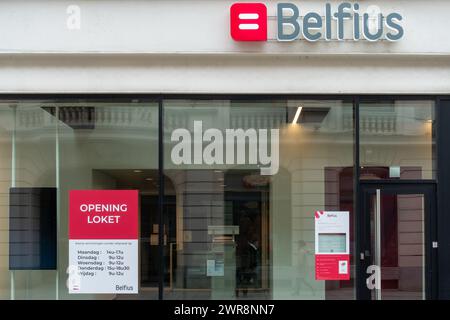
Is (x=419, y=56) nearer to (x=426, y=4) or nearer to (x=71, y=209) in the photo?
(x=426, y=4)

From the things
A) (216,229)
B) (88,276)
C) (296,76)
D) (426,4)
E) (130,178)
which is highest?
(426,4)

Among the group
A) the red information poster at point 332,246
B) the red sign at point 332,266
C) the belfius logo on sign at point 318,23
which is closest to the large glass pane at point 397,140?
the red information poster at point 332,246

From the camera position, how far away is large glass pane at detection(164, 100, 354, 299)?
11.7m

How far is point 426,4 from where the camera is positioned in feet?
37.4

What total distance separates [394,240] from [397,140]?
5.16 ft

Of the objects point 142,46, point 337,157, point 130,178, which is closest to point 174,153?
point 130,178

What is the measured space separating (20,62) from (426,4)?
629 centimetres

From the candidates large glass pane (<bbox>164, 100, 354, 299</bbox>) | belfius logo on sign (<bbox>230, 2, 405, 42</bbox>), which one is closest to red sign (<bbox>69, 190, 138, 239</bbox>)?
large glass pane (<bbox>164, 100, 354, 299</bbox>)

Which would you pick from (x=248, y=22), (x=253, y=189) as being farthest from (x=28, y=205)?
(x=248, y=22)

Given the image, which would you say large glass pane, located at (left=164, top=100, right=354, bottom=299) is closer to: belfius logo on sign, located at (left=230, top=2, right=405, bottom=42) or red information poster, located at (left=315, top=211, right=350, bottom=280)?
red information poster, located at (left=315, top=211, right=350, bottom=280)

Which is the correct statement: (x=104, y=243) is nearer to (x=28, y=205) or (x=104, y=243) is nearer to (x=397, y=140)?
(x=28, y=205)

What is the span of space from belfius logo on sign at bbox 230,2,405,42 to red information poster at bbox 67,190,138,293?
3.12 metres

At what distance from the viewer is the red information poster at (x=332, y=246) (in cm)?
1159

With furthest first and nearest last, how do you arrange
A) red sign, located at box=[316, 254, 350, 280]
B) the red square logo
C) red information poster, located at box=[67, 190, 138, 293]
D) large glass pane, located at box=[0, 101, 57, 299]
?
large glass pane, located at box=[0, 101, 57, 299], red sign, located at box=[316, 254, 350, 280], red information poster, located at box=[67, 190, 138, 293], the red square logo
